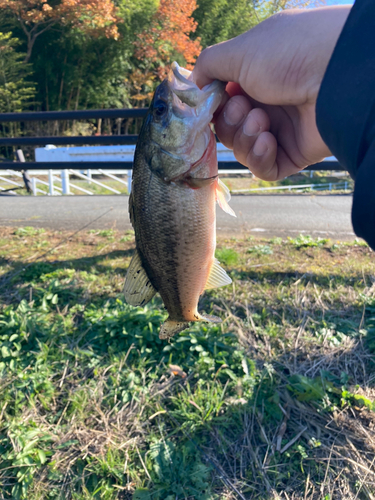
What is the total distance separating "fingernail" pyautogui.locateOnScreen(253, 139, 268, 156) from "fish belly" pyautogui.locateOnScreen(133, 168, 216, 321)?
1.63ft

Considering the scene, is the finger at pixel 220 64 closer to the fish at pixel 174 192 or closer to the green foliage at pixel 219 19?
the fish at pixel 174 192

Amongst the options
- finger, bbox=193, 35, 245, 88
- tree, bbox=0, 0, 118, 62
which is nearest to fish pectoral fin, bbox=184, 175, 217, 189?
finger, bbox=193, 35, 245, 88

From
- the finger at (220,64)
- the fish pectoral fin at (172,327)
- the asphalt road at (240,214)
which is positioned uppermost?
the finger at (220,64)

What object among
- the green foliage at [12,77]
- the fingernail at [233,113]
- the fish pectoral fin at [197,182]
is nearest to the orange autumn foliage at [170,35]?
the green foliage at [12,77]

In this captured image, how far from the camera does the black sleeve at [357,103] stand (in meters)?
0.97

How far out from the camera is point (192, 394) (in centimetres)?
242

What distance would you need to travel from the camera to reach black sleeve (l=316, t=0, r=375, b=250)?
38.1 inches

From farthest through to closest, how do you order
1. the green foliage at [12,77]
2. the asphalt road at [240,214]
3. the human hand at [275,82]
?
→ the green foliage at [12,77], the asphalt road at [240,214], the human hand at [275,82]

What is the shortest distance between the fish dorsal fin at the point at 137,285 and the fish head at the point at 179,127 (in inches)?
17.4

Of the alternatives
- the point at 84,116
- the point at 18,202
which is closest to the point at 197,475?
the point at 84,116

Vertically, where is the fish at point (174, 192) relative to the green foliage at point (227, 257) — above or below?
above

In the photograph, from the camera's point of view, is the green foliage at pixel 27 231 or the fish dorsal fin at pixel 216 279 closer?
the fish dorsal fin at pixel 216 279

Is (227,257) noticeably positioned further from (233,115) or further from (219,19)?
(219,19)

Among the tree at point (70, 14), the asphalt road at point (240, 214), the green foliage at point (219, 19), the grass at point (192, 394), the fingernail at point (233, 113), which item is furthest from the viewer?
the green foliage at point (219, 19)
